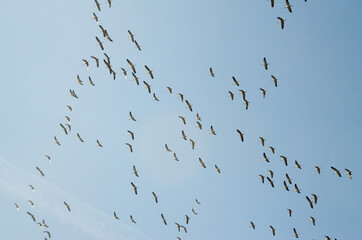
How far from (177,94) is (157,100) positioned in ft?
10.3

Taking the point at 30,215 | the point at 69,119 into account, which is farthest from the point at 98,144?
the point at 30,215

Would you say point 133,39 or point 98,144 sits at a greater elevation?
point 133,39

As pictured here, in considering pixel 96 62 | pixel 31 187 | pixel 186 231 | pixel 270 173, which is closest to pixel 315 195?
pixel 270 173

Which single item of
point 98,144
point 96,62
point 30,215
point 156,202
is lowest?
point 30,215

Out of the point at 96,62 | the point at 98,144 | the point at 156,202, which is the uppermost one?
the point at 96,62

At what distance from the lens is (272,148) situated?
56.5 m

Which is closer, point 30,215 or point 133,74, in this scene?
point 133,74

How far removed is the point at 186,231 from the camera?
204 feet

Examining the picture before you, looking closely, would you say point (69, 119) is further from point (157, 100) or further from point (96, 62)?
point (157, 100)

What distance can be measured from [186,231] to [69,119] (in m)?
25.2

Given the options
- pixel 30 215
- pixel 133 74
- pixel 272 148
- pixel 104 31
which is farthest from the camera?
pixel 30 215

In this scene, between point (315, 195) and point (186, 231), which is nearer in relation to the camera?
point (315, 195)

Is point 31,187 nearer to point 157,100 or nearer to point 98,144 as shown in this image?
point 98,144

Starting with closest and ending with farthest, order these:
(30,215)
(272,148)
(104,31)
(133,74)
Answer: (104,31) < (133,74) < (272,148) < (30,215)
